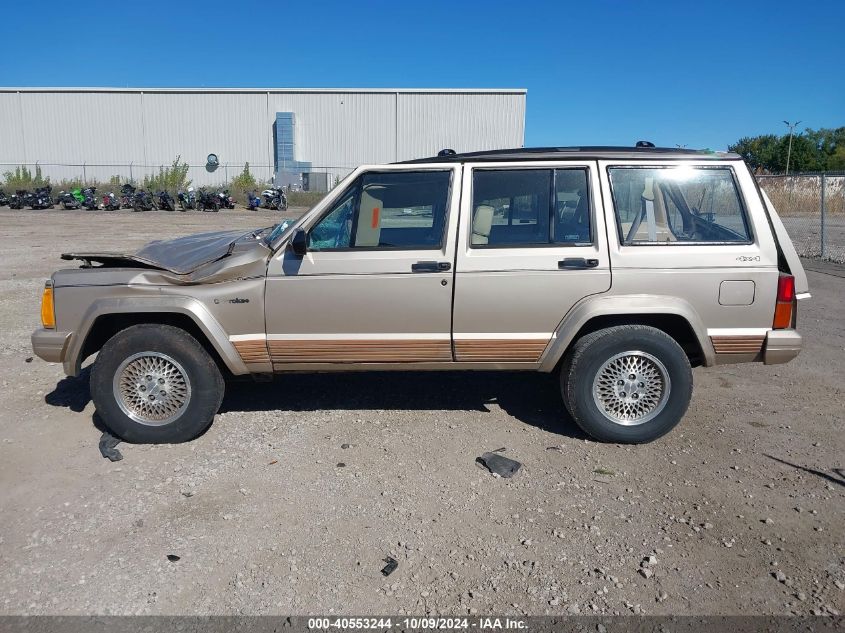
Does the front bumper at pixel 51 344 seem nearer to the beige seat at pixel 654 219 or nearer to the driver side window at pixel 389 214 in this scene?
the driver side window at pixel 389 214

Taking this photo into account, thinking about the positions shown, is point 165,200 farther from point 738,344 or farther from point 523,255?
point 738,344

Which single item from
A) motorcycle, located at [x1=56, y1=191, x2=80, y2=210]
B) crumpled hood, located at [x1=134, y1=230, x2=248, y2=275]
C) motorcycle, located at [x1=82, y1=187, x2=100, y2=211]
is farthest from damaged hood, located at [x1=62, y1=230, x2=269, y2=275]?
motorcycle, located at [x1=56, y1=191, x2=80, y2=210]

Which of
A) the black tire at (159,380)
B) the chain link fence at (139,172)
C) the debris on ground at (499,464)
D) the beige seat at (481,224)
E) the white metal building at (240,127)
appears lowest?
the debris on ground at (499,464)

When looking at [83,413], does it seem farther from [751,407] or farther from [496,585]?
[751,407]

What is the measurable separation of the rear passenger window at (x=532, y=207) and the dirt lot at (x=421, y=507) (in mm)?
1413

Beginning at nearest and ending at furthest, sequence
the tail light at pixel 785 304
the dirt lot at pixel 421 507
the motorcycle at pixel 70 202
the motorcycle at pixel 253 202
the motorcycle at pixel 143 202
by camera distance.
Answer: the dirt lot at pixel 421 507 < the tail light at pixel 785 304 < the motorcycle at pixel 143 202 < the motorcycle at pixel 70 202 < the motorcycle at pixel 253 202

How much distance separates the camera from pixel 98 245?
1680cm

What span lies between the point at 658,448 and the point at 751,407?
1.32m

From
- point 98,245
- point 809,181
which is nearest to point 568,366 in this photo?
point 98,245

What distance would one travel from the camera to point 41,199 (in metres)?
32.7

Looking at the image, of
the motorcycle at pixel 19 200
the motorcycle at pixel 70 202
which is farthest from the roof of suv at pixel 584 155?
the motorcycle at pixel 19 200

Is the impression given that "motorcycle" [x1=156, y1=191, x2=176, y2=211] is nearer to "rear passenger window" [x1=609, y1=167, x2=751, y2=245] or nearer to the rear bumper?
"rear passenger window" [x1=609, y1=167, x2=751, y2=245]

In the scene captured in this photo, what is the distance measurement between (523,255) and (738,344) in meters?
1.58

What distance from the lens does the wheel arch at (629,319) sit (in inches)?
176
